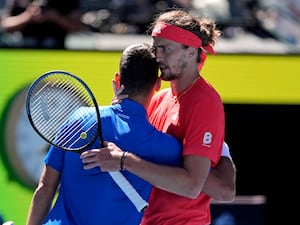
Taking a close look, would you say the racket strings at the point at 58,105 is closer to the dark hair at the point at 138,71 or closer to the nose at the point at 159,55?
the dark hair at the point at 138,71

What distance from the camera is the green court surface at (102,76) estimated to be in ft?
21.0

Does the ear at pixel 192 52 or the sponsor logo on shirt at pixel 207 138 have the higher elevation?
the ear at pixel 192 52

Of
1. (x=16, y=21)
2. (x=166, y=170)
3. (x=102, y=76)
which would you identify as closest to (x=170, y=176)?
(x=166, y=170)

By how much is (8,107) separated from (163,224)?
2863mm

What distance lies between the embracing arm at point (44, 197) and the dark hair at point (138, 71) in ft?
1.52

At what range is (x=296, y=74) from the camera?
6684 mm

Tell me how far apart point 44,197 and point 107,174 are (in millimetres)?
283

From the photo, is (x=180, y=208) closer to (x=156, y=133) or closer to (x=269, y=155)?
(x=156, y=133)

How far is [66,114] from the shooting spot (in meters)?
3.78

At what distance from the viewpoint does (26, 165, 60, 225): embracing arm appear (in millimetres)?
3643

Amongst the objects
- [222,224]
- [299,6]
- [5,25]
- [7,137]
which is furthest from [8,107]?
[299,6]

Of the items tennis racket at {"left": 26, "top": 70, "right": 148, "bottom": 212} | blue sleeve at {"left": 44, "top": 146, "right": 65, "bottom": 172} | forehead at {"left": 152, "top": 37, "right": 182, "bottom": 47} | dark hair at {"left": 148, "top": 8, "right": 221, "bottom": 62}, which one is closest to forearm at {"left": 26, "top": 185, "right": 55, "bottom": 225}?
blue sleeve at {"left": 44, "top": 146, "right": 65, "bottom": 172}

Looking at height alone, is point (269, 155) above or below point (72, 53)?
below

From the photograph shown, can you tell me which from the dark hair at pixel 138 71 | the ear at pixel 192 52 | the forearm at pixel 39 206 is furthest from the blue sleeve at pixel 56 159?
the ear at pixel 192 52
